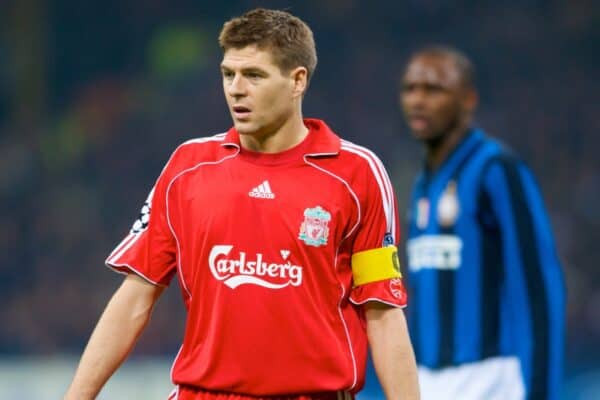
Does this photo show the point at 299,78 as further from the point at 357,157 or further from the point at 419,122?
the point at 419,122

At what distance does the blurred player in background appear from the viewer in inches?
192

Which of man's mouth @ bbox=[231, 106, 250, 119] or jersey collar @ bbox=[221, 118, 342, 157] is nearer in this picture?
man's mouth @ bbox=[231, 106, 250, 119]

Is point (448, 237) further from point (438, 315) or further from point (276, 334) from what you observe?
point (276, 334)

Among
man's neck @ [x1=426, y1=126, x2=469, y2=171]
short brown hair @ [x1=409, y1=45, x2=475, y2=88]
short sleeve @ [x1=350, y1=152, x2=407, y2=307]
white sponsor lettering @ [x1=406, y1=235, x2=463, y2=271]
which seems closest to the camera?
short sleeve @ [x1=350, y1=152, x2=407, y2=307]

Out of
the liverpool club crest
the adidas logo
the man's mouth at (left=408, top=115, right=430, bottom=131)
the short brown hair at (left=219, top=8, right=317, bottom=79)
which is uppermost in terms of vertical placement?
the short brown hair at (left=219, top=8, right=317, bottom=79)

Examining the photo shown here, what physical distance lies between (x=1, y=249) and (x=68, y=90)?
114 inches

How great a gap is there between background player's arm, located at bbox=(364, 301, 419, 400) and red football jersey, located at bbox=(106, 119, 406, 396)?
0.04 m

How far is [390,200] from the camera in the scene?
143 inches

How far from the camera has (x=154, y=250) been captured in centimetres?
364

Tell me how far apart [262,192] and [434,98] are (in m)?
2.12

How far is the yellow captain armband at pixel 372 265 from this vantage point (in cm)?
358

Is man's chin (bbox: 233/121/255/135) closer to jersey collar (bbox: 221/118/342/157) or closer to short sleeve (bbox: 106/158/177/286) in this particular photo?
jersey collar (bbox: 221/118/342/157)

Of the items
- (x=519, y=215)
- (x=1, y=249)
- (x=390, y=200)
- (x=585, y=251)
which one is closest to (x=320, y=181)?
(x=390, y=200)

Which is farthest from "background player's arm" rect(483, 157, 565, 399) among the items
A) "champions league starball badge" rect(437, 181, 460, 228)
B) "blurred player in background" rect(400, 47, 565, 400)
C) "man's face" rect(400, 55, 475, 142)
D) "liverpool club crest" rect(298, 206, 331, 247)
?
"liverpool club crest" rect(298, 206, 331, 247)
